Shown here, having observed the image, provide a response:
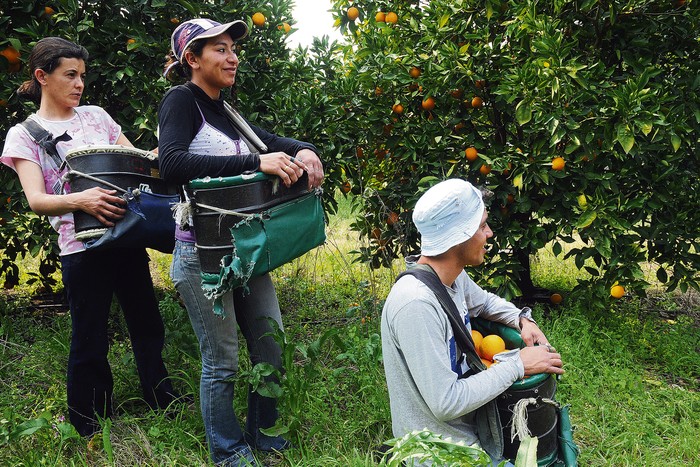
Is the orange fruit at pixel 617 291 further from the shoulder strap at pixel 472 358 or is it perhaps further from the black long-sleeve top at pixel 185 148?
the black long-sleeve top at pixel 185 148

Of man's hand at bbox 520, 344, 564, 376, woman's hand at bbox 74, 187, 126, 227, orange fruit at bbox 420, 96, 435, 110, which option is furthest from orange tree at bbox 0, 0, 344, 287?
man's hand at bbox 520, 344, 564, 376

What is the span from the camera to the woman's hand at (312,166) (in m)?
2.48

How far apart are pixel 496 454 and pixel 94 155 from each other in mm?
1786

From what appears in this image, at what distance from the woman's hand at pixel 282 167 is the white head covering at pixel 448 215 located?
1.78 ft

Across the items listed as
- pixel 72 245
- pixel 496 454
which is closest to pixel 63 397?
pixel 72 245

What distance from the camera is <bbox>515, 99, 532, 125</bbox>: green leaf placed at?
3416 millimetres

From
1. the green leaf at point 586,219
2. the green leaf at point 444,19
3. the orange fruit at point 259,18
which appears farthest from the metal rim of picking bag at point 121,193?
the green leaf at point 586,219

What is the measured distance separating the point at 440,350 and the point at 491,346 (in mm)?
514

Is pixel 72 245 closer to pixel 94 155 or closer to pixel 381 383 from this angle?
pixel 94 155

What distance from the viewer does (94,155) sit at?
2564 mm

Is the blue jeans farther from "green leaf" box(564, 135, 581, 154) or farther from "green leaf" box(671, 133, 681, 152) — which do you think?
"green leaf" box(671, 133, 681, 152)

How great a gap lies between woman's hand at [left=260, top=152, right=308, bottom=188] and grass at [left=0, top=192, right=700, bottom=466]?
76 centimetres

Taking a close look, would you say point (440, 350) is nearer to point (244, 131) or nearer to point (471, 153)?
point (244, 131)

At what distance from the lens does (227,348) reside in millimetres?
2512
